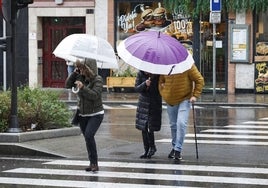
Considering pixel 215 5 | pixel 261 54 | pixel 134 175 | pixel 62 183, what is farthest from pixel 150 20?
pixel 62 183

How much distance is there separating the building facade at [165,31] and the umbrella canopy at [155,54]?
15.0 meters

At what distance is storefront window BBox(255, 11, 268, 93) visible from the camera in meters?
26.2

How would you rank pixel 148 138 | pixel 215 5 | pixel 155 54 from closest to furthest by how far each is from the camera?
pixel 155 54 < pixel 148 138 < pixel 215 5

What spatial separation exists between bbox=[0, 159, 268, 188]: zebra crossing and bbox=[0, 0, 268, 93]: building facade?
15.2m

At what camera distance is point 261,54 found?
26375mm

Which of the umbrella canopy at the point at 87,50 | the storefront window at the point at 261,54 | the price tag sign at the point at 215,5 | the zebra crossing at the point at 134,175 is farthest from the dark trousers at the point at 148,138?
the storefront window at the point at 261,54

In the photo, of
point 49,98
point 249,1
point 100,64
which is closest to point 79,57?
point 100,64

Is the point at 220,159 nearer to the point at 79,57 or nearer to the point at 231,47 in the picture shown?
the point at 79,57

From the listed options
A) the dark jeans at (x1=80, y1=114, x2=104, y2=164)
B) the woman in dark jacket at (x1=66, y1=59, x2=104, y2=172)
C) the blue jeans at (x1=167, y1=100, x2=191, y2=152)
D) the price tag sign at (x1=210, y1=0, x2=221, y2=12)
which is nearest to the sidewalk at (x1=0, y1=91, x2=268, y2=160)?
the blue jeans at (x1=167, y1=100, x2=191, y2=152)

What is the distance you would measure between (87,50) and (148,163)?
223 centimetres

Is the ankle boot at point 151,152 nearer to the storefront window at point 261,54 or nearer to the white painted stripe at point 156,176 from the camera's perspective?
the white painted stripe at point 156,176

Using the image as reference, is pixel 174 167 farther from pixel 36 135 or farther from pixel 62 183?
pixel 36 135

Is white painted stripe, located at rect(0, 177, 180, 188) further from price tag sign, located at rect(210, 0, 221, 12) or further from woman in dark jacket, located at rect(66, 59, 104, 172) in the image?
price tag sign, located at rect(210, 0, 221, 12)

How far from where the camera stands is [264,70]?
1030 inches
